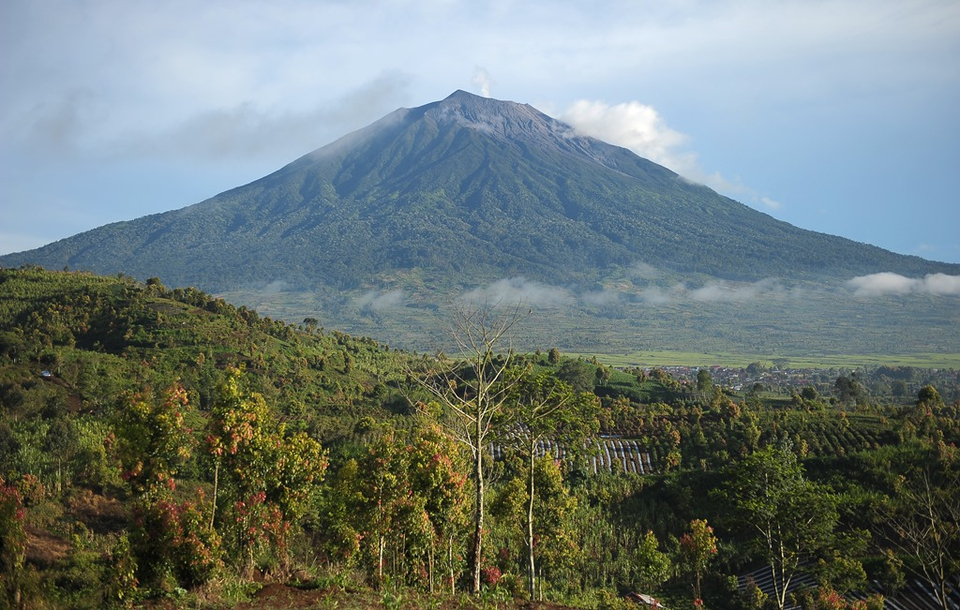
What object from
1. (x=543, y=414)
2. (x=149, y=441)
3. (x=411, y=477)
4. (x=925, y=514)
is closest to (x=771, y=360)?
(x=925, y=514)

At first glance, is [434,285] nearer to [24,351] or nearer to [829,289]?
[829,289]

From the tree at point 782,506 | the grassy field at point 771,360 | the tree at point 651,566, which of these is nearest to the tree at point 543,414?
the tree at point 782,506

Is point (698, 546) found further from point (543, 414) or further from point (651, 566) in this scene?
point (543, 414)

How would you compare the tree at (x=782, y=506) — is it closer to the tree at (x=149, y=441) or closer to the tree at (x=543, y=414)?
the tree at (x=543, y=414)

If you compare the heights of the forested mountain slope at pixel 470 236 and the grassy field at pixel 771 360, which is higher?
the forested mountain slope at pixel 470 236

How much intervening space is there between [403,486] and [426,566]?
307 cm

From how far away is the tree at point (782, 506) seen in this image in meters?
13.9

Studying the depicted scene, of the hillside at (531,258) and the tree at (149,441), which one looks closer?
the tree at (149,441)

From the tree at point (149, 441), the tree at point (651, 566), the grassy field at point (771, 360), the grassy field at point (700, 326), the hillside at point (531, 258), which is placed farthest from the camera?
the hillside at point (531, 258)

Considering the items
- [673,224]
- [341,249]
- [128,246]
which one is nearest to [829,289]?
[673,224]

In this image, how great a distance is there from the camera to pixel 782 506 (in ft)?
46.6

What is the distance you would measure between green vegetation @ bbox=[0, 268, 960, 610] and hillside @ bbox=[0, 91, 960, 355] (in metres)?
69.4

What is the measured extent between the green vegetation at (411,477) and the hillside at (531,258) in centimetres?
6944

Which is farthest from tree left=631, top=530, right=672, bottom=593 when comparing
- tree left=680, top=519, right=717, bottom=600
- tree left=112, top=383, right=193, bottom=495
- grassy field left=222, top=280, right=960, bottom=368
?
grassy field left=222, top=280, right=960, bottom=368
